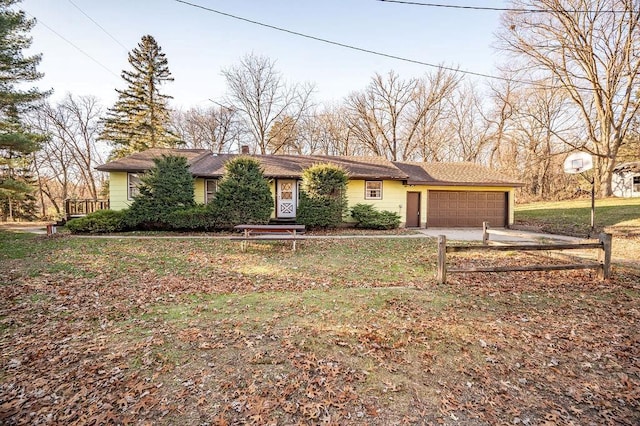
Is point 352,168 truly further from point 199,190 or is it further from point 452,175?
point 199,190

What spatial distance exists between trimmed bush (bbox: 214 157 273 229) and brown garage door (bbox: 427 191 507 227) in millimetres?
9627

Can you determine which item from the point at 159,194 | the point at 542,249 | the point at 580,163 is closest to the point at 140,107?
the point at 159,194

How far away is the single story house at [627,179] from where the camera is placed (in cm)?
2583

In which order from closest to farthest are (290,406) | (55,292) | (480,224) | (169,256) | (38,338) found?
1. (290,406)
2. (38,338)
3. (55,292)
4. (169,256)
5. (480,224)

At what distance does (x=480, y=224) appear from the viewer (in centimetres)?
1666

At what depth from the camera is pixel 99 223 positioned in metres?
12.9

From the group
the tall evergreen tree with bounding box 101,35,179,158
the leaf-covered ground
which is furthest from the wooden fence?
the tall evergreen tree with bounding box 101,35,179,158

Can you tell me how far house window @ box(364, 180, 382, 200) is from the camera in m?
16.1

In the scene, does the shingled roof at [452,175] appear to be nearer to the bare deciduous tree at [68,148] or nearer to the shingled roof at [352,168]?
the shingled roof at [352,168]

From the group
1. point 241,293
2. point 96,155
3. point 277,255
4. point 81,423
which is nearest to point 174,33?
point 277,255

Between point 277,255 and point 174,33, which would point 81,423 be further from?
point 174,33

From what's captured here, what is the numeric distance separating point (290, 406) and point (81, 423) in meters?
1.82

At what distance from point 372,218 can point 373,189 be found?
182 centimetres

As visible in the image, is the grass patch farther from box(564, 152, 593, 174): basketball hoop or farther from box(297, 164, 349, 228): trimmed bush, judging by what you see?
box(297, 164, 349, 228): trimmed bush
